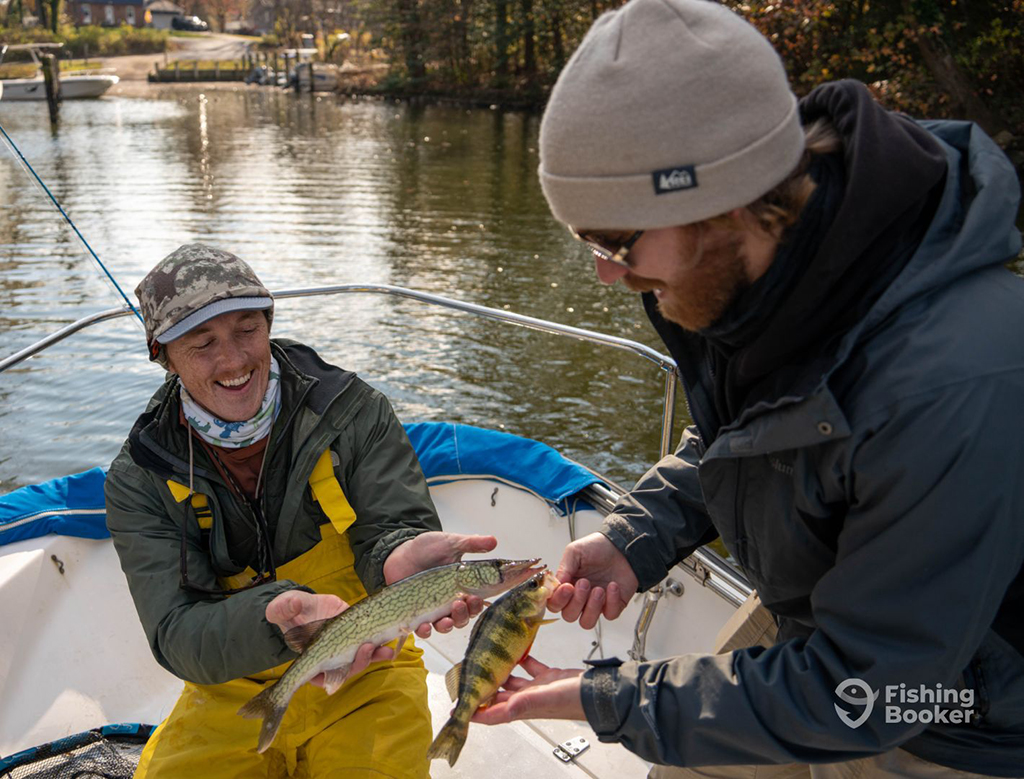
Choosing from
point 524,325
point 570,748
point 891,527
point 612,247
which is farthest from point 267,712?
point 524,325

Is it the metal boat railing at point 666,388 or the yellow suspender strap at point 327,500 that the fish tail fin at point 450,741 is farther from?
the metal boat railing at point 666,388

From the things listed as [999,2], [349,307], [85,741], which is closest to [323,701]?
[85,741]

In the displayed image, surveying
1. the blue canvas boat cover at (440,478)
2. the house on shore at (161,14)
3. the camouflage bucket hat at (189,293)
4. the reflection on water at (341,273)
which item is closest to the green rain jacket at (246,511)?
the camouflage bucket hat at (189,293)

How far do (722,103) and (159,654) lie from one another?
7.57 ft

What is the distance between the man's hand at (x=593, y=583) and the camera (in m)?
2.51

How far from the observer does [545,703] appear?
200cm

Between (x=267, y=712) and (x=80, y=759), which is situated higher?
(x=267, y=712)

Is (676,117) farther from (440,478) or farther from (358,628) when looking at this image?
Answer: (440,478)

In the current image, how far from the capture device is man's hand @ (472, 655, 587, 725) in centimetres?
196

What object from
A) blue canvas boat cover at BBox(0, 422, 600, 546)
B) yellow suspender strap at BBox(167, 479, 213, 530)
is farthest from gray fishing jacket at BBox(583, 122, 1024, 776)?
blue canvas boat cover at BBox(0, 422, 600, 546)

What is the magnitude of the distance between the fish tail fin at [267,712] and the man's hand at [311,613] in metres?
0.11

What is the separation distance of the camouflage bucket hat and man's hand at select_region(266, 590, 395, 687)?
34.9 inches

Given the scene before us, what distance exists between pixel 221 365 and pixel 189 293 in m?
0.24

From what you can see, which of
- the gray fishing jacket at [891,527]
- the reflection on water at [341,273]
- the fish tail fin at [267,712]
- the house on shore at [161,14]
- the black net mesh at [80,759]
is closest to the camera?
the gray fishing jacket at [891,527]
